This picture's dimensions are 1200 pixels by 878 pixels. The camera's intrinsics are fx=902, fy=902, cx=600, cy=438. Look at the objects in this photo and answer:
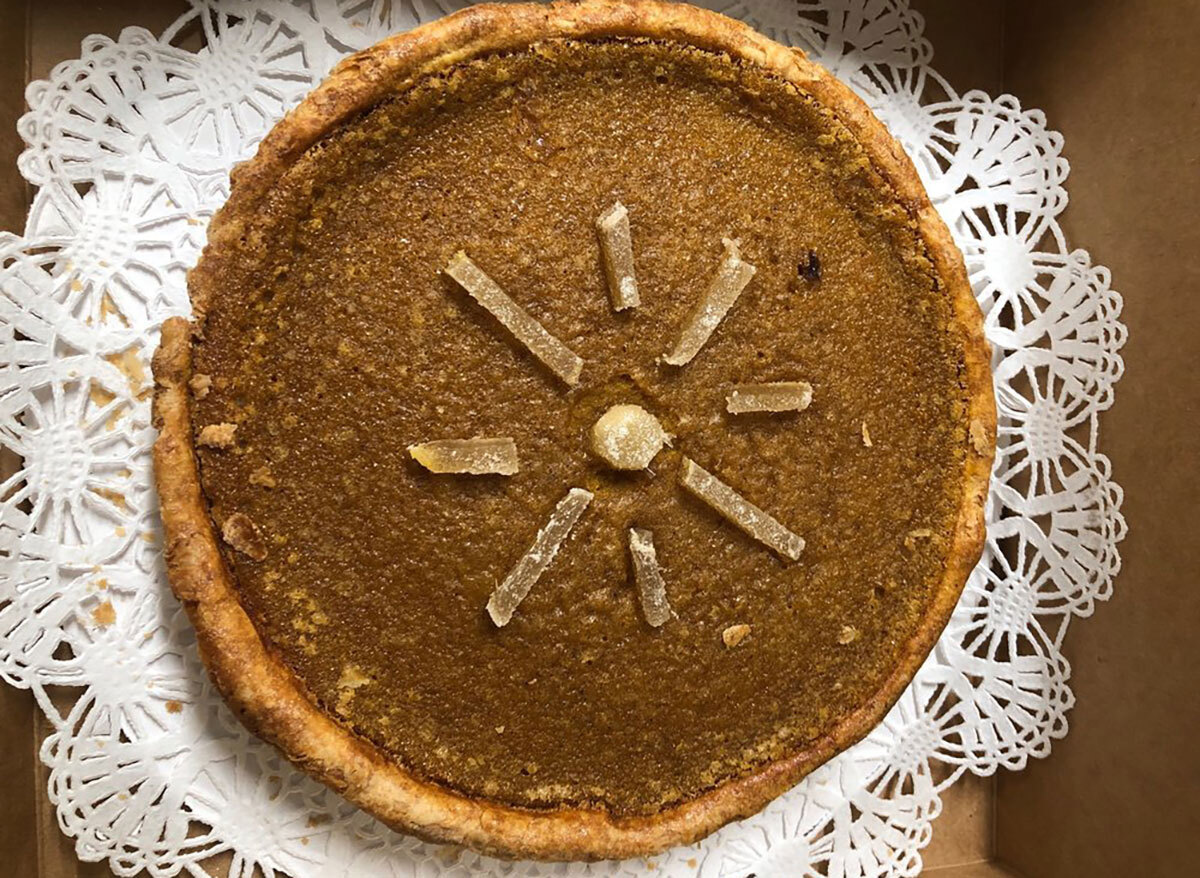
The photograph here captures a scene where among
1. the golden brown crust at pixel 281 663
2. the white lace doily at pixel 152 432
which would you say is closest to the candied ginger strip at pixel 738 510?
the golden brown crust at pixel 281 663

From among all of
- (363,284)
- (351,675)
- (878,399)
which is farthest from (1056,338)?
(351,675)

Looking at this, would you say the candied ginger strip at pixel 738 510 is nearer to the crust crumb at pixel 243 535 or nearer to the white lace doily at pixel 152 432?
the white lace doily at pixel 152 432

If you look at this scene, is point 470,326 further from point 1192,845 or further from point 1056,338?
point 1192,845

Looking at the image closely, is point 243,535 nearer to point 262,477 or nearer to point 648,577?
point 262,477

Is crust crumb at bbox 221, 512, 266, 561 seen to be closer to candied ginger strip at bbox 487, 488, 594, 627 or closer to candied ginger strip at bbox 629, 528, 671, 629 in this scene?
candied ginger strip at bbox 487, 488, 594, 627

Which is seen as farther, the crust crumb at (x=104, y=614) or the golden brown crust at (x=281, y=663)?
the crust crumb at (x=104, y=614)

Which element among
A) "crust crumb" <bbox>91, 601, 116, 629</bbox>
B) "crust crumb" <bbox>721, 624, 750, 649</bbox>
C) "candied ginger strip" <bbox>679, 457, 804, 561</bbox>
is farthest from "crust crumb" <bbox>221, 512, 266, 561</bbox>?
"crust crumb" <bbox>721, 624, 750, 649</bbox>
